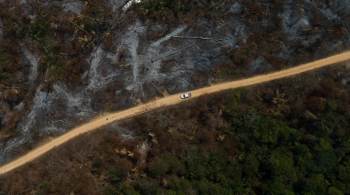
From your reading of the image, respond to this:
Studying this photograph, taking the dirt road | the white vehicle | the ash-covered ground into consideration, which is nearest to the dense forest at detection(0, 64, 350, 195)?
the dirt road

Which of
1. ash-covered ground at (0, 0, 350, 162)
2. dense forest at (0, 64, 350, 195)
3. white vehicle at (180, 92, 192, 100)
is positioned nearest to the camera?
dense forest at (0, 64, 350, 195)

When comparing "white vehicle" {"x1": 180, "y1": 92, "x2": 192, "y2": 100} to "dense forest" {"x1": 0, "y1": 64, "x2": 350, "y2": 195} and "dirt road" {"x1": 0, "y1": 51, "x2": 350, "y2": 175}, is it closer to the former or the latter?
"dirt road" {"x1": 0, "y1": 51, "x2": 350, "y2": 175}

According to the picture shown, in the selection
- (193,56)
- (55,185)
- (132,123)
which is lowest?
(55,185)

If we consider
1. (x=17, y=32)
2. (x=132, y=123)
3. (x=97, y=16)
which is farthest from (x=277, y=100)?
(x=17, y=32)

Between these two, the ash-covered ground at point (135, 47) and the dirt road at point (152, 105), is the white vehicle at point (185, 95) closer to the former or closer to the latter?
the dirt road at point (152, 105)

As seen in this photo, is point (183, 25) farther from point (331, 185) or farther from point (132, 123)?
point (331, 185)

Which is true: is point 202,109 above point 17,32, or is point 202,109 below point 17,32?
below

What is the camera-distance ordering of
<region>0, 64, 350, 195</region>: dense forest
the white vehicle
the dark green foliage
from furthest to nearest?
1. the white vehicle
2. the dark green foliage
3. <region>0, 64, 350, 195</region>: dense forest
